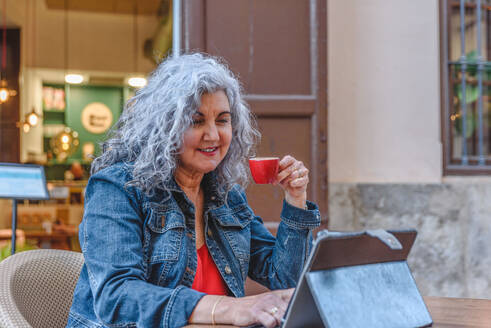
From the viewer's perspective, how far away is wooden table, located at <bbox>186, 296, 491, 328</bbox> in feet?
3.85

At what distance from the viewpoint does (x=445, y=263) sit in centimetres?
350

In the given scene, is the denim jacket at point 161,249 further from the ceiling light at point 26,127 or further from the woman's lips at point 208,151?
the ceiling light at point 26,127

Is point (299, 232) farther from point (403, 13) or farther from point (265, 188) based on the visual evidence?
point (403, 13)

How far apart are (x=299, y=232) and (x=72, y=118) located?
810 centimetres

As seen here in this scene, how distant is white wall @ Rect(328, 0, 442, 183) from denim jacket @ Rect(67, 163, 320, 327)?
187cm

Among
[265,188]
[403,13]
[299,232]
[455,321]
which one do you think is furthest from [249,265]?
[403,13]

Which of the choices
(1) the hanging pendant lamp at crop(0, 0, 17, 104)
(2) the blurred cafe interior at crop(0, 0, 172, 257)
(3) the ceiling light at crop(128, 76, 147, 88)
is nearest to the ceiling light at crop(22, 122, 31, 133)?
(2) the blurred cafe interior at crop(0, 0, 172, 257)

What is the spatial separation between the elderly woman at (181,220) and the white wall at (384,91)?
1892 millimetres

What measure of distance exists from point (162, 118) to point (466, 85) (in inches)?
115

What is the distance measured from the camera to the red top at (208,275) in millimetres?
1543

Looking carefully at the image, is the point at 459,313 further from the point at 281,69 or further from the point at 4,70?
the point at 4,70

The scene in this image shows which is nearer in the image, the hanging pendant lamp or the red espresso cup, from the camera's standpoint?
the red espresso cup

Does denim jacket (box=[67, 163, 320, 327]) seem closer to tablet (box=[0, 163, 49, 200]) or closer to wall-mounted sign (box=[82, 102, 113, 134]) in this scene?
tablet (box=[0, 163, 49, 200])

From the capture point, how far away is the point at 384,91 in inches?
140
